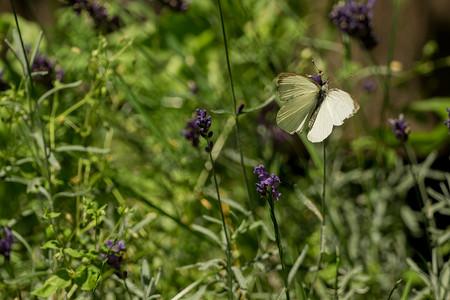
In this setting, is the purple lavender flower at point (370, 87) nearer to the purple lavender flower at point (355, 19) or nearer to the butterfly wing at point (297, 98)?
the purple lavender flower at point (355, 19)

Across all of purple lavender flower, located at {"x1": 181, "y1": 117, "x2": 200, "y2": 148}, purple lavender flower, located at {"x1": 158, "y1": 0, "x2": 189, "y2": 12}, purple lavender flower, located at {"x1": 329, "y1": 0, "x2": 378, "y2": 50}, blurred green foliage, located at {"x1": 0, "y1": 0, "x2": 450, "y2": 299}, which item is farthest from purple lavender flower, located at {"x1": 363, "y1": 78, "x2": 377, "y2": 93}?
purple lavender flower, located at {"x1": 181, "y1": 117, "x2": 200, "y2": 148}

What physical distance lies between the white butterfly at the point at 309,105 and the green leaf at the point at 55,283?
496 millimetres

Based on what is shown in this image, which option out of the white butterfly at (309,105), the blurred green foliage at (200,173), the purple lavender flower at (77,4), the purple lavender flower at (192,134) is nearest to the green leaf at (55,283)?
the blurred green foliage at (200,173)

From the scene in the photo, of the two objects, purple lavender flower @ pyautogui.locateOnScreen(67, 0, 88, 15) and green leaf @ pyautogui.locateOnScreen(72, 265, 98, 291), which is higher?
purple lavender flower @ pyautogui.locateOnScreen(67, 0, 88, 15)

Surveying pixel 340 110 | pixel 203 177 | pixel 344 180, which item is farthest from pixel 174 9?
pixel 340 110

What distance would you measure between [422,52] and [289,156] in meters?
0.64

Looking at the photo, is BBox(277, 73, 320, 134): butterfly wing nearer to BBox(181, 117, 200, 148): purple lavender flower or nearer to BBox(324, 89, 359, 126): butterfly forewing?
BBox(324, 89, 359, 126): butterfly forewing

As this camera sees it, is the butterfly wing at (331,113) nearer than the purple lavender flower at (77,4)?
Yes

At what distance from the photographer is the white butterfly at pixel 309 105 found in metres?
0.81

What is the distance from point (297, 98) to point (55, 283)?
55cm

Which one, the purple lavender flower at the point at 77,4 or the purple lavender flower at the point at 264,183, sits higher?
the purple lavender flower at the point at 77,4

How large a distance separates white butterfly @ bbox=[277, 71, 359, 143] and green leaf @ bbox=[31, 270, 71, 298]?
50cm

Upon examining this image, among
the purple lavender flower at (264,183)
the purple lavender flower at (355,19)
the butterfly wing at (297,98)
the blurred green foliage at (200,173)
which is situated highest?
the purple lavender flower at (355,19)

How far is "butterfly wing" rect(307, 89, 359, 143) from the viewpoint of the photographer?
2.55ft
